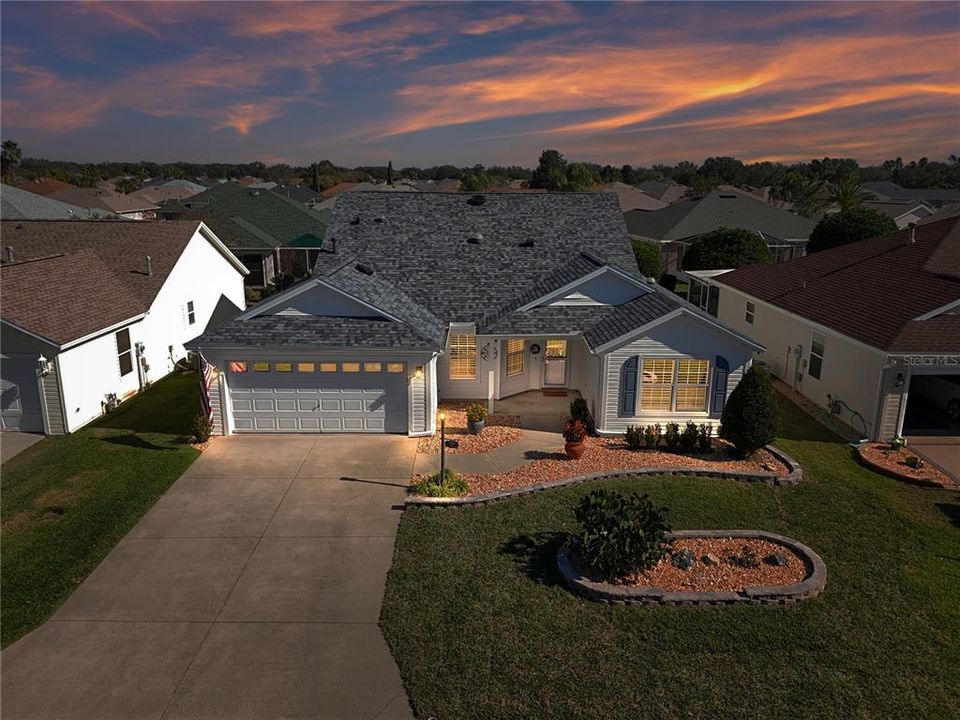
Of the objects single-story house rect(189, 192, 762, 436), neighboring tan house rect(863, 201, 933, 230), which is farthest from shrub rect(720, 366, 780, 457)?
neighboring tan house rect(863, 201, 933, 230)

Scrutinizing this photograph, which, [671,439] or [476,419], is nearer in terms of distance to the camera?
[671,439]

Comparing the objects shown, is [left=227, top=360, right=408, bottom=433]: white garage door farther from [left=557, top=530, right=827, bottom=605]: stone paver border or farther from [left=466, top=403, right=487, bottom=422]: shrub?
[left=557, top=530, right=827, bottom=605]: stone paver border

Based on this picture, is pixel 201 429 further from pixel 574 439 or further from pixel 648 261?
pixel 648 261

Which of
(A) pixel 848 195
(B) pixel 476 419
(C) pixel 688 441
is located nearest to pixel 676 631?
(C) pixel 688 441

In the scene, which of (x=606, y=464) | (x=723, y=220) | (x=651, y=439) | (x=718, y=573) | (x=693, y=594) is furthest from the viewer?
(x=723, y=220)

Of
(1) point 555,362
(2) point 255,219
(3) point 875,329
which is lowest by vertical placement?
(1) point 555,362

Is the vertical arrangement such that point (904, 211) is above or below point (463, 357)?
above

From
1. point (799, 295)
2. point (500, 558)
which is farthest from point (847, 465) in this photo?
point (500, 558)

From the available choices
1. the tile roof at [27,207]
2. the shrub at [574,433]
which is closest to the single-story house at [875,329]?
the shrub at [574,433]

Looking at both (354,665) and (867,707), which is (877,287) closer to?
(867,707)
